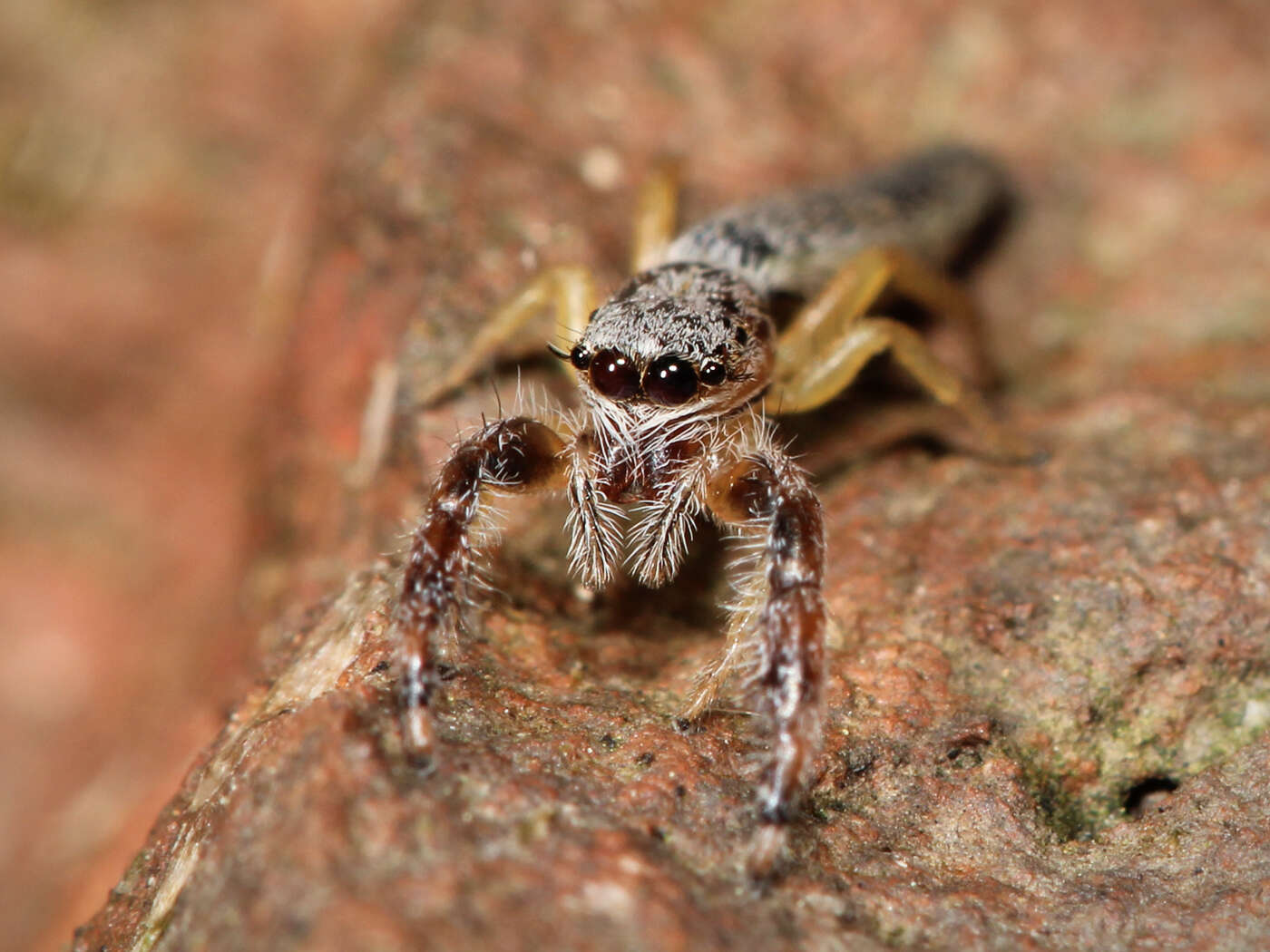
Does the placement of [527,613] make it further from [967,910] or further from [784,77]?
[784,77]

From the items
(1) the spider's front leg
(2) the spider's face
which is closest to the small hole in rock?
(1) the spider's front leg

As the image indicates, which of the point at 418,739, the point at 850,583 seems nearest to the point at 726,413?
the point at 850,583

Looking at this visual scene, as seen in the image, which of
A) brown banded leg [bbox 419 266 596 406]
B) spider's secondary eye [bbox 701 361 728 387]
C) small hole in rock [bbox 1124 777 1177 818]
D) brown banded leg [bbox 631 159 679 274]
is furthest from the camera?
brown banded leg [bbox 631 159 679 274]

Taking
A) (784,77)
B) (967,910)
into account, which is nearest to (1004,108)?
(784,77)

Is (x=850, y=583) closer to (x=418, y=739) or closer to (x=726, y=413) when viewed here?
(x=726, y=413)

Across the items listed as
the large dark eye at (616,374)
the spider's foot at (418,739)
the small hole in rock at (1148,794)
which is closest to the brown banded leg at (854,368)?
the large dark eye at (616,374)

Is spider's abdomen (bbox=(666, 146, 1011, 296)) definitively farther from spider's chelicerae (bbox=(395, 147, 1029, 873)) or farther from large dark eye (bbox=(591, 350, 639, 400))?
large dark eye (bbox=(591, 350, 639, 400))
